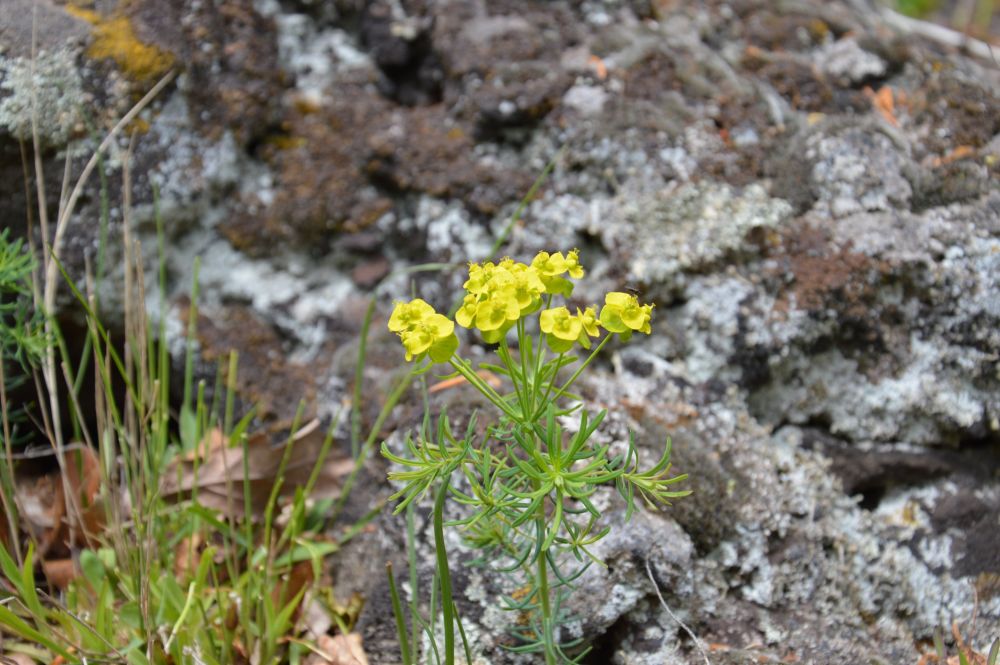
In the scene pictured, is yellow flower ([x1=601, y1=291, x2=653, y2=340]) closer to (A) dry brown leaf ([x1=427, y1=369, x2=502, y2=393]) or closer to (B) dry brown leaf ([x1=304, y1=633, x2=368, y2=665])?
(A) dry brown leaf ([x1=427, y1=369, x2=502, y2=393])

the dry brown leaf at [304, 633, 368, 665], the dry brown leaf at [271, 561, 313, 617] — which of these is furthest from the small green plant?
the dry brown leaf at [271, 561, 313, 617]

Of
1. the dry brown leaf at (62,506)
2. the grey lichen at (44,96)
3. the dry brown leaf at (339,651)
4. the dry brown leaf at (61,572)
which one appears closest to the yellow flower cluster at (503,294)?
the dry brown leaf at (339,651)

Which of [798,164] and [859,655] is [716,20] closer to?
[798,164]

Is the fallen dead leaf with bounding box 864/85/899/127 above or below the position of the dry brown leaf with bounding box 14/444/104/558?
above

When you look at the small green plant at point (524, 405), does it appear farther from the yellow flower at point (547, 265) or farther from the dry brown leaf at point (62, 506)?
the dry brown leaf at point (62, 506)

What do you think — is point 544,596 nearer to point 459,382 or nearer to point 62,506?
point 459,382
